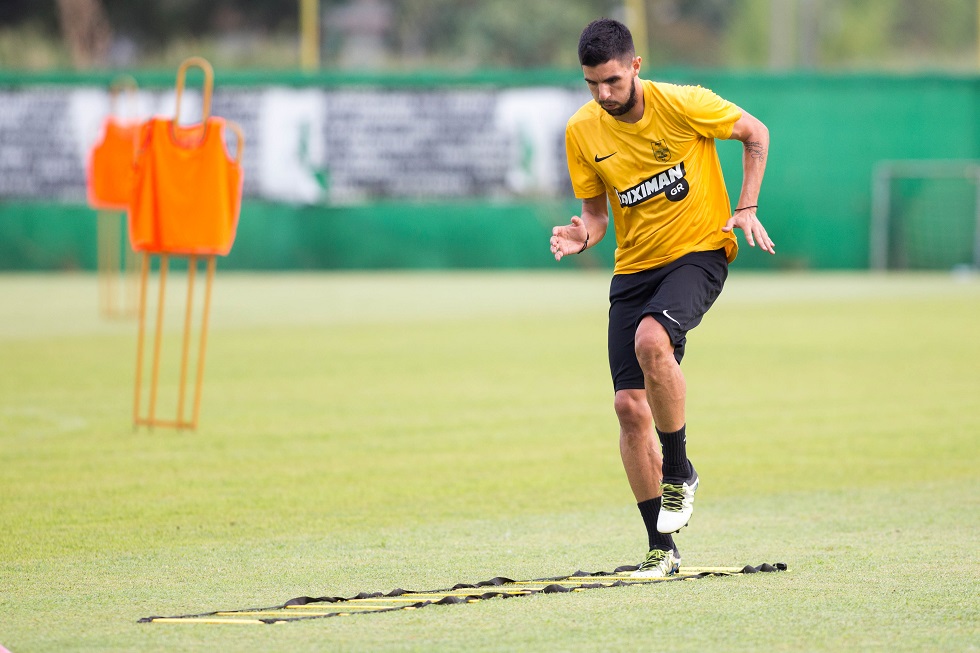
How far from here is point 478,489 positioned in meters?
9.22

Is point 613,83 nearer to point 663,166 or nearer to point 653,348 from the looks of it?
point 663,166

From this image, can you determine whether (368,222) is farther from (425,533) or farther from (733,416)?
(425,533)

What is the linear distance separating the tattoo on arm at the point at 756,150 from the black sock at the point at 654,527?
156 centimetres

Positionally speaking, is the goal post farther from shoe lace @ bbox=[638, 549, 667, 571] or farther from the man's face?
shoe lace @ bbox=[638, 549, 667, 571]

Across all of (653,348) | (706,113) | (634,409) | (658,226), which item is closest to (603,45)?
(706,113)

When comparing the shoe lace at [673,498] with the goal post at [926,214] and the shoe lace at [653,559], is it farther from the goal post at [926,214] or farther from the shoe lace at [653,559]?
the goal post at [926,214]

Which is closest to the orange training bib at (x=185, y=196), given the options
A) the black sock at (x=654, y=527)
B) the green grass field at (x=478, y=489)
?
the green grass field at (x=478, y=489)

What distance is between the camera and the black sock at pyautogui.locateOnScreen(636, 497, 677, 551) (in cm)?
679

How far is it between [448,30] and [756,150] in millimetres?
49168

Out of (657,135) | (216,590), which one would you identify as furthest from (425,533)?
(657,135)

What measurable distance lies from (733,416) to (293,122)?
19.1m

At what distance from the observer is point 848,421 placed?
38.8 ft

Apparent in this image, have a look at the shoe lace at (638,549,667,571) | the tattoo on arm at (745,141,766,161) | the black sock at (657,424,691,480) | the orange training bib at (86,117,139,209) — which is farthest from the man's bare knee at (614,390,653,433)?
the orange training bib at (86,117,139,209)

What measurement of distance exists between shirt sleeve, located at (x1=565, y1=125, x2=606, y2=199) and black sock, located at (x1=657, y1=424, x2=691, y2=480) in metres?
1.17
